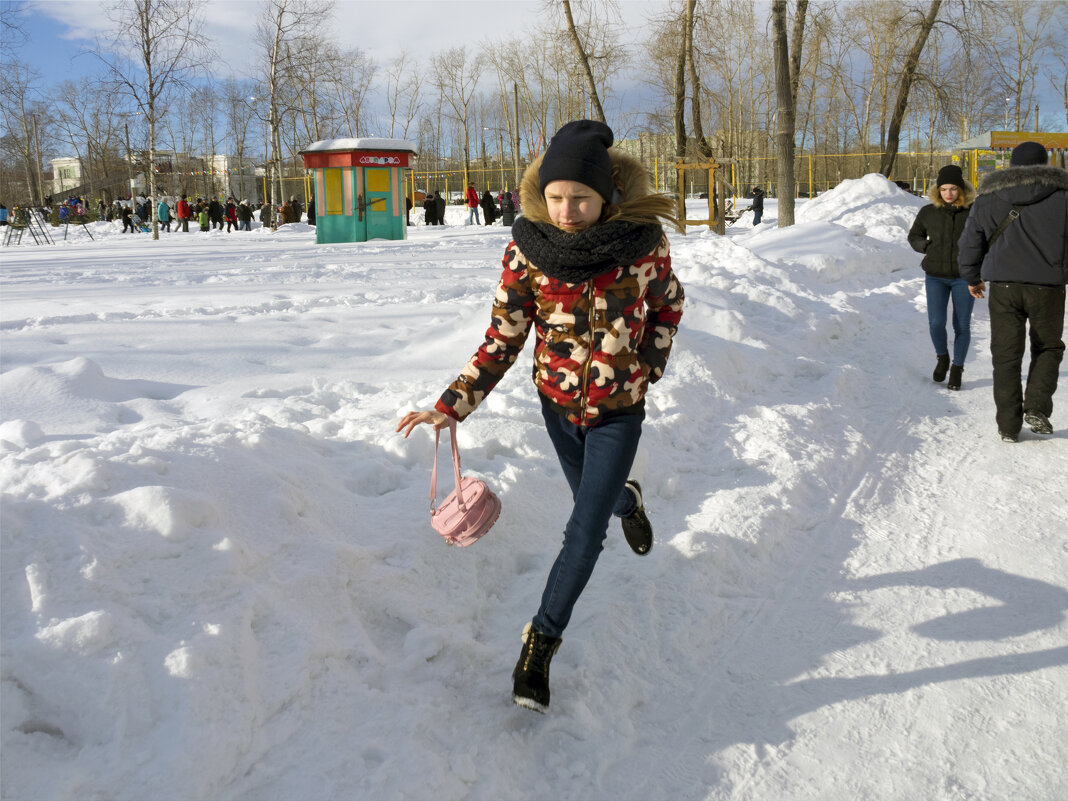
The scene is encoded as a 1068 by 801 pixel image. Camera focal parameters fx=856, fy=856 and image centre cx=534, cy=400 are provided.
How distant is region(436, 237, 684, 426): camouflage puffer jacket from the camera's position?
8.67 ft

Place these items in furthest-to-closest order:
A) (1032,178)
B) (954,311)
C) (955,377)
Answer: (954,311) < (955,377) < (1032,178)

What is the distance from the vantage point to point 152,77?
26422 millimetres

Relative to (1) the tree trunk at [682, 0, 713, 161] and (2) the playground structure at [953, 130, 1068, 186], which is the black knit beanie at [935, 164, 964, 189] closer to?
(1) the tree trunk at [682, 0, 713, 161]

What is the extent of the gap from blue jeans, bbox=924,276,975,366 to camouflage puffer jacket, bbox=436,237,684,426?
4.89m

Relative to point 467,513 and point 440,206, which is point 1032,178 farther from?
point 440,206

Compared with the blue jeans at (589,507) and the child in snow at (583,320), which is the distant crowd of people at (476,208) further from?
the blue jeans at (589,507)

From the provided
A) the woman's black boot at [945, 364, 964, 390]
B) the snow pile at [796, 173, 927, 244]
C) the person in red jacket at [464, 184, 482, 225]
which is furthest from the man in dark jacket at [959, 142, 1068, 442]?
the person in red jacket at [464, 184, 482, 225]

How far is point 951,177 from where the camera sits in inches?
273

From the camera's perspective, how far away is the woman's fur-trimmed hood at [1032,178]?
5312mm

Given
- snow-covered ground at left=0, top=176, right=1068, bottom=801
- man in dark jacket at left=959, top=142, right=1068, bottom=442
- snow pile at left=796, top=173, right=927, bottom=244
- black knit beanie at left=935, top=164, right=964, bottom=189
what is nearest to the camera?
snow-covered ground at left=0, top=176, right=1068, bottom=801

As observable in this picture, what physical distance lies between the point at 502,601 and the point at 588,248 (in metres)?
1.60

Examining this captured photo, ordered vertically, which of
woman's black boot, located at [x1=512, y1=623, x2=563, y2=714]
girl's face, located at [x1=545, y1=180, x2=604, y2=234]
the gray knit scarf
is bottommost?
woman's black boot, located at [x1=512, y1=623, x2=563, y2=714]

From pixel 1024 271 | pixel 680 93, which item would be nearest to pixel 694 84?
pixel 680 93

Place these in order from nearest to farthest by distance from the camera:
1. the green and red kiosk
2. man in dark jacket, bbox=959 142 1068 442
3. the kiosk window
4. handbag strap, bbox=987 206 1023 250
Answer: man in dark jacket, bbox=959 142 1068 442, handbag strap, bbox=987 206 1023 250, the green and red kiosk, the kiosk window
